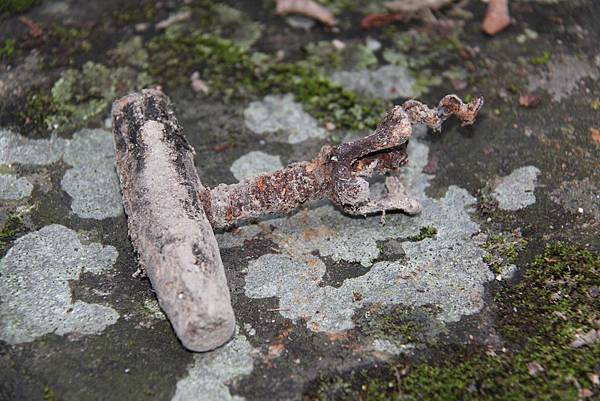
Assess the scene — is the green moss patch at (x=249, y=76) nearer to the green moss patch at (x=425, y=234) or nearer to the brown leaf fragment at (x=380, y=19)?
the brown leaf fragment at (x=380, y=19)

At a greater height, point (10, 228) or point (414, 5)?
point (414, 5)

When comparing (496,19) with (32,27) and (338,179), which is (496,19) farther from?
(32,27)

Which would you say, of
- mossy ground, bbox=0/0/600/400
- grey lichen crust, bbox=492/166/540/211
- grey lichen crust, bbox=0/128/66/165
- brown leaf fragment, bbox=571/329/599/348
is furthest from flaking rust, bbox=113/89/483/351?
brown leaf fragment, bbox=571/329/599/348

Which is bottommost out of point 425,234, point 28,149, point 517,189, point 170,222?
point 28,149

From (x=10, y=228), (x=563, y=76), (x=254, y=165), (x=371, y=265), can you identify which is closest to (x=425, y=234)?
(x=371, y=265)

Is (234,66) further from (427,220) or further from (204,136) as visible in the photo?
(427,220)

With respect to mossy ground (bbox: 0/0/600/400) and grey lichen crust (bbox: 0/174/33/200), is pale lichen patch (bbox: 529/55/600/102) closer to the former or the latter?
mossy ground (bbox: 0/0/600/400)

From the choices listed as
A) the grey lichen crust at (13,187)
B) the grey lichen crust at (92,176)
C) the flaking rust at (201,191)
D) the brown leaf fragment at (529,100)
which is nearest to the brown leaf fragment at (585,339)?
the flaking rust at (201,191)

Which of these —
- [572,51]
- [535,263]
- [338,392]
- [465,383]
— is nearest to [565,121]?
[572,51]
